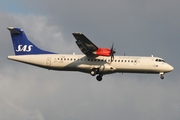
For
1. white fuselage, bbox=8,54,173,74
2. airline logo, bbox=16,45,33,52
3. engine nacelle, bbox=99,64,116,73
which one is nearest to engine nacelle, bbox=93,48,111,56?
white fuselage, bbox=8,54,173,74

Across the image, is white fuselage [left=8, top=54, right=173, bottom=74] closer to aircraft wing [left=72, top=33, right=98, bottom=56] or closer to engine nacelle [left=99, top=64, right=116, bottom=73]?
engine nacelle [left=99, top=64, right=116, bottom=73]

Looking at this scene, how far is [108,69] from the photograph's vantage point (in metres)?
39.9

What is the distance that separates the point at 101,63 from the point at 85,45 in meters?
2.73

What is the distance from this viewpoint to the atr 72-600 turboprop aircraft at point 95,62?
3991 centimetres

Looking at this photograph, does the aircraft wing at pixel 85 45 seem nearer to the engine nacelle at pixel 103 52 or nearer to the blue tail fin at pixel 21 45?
the engine nacelle at pixel 103 52

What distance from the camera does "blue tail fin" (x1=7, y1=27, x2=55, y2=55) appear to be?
43438 millimetres

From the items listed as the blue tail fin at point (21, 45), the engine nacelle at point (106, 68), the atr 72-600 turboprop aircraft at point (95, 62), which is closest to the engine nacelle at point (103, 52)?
the atr 72-600 turboprop aircraft at point (95, 62)

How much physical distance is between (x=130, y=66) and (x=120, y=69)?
1.10 metres

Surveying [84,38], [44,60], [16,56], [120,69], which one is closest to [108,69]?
[120,69]

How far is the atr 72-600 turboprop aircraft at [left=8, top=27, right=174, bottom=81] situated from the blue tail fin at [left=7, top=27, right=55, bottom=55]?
1.53 feet

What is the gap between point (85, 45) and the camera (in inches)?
1561

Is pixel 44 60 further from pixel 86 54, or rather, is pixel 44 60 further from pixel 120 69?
pixel 120 69

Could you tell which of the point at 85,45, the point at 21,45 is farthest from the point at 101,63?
the point at 21,45

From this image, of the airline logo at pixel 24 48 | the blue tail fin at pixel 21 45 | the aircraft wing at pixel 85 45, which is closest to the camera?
the aircraft wing at pixel 85 45
